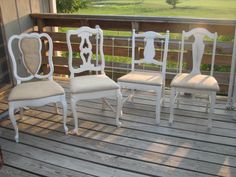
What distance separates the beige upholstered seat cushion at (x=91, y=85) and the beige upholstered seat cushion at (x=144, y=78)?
0.21 meters

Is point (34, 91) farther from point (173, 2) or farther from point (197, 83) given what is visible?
point (173, 2)

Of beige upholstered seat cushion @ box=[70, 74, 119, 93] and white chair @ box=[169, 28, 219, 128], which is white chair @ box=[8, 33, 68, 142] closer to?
beige upholstered seat cushion @ box=[70, 74, 119, 93]

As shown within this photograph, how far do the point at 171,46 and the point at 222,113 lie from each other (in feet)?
3.50

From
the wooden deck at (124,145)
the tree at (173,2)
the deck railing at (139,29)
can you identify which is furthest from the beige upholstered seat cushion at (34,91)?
the tree at (173,2)

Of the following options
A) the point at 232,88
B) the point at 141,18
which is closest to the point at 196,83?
the point at 232,88

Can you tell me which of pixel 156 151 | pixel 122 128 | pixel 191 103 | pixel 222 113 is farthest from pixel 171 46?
pixel 156 151

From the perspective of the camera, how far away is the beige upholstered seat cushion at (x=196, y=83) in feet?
8.69

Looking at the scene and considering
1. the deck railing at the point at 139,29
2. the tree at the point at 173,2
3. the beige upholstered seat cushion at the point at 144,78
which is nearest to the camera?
the beige upholstered seat cushion at the point at 144,78

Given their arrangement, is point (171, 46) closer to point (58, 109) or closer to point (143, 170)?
point (58, 109)

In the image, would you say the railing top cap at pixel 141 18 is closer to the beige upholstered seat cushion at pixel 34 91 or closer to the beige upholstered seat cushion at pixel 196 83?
the beige upholstered seat cushion at pixel 196 83

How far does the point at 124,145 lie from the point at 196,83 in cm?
95

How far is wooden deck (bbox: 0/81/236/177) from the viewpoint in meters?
2.18

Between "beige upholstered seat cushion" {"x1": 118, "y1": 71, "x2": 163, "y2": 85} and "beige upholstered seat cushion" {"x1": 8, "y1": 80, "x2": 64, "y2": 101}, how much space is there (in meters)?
0.70

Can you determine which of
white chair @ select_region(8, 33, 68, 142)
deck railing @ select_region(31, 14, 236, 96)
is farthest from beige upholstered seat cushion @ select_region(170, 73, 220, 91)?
white chair @ select_region(8, 33, 68, 142)
